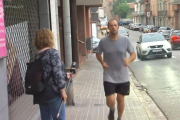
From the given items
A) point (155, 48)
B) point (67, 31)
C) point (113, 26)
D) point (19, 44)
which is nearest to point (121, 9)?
point (155, 48)

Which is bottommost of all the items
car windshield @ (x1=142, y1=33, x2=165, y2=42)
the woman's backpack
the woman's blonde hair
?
car windshield @ (x1=142, y1=33, x2=165, y2=42)

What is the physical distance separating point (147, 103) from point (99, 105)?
141 centimetres

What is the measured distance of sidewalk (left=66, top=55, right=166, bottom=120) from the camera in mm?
6652

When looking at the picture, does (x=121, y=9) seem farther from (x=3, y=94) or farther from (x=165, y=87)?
(x=3, y=94)

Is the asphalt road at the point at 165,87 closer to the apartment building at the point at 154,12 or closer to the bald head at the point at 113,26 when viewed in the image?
the bald head at the point at 113,26

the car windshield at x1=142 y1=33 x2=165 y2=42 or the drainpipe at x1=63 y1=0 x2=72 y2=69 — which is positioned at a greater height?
the drainpipe at x1=63 y1=0 x2=72 y2=69

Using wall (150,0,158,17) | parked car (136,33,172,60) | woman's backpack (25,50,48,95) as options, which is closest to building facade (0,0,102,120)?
woman's backpack (25,50,48,95)

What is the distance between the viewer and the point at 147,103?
8.24 metres

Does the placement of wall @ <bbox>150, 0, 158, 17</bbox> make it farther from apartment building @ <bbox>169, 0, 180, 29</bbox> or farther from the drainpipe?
the drainpipe

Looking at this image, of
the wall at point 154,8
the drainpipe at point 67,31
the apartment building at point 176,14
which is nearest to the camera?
the drainpipe at point 67,31

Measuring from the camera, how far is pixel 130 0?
165 m

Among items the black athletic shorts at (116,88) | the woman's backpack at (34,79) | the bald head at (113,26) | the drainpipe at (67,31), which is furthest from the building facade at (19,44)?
the bald head at (113,26)

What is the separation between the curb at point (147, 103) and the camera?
6910mm

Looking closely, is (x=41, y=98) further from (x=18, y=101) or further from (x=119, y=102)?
(x=119, y=102)
